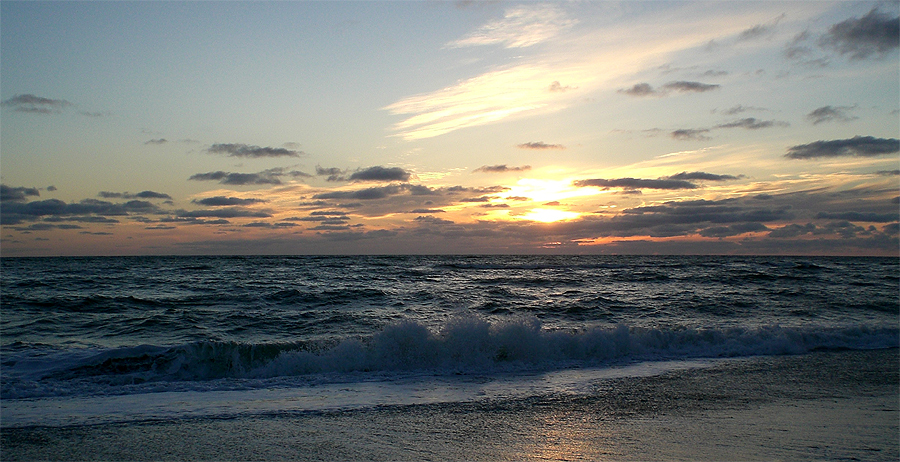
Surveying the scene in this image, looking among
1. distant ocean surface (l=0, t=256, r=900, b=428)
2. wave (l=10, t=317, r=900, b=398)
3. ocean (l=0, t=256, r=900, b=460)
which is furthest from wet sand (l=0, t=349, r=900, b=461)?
wave (l=10, t=317, r=900, b=398)

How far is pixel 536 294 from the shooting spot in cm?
2475

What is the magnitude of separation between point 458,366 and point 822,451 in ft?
21.0

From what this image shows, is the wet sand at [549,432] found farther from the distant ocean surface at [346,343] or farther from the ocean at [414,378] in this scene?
the distant ocean surface at [346,343]

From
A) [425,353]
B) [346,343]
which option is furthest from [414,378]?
[346,343]

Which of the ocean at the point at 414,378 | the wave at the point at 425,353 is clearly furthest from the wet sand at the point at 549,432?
the wave at the point at 425,353

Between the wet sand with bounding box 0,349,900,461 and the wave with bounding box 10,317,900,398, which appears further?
the wave with bounding box 10,317,900,398

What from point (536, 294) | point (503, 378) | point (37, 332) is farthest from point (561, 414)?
point (536, 294)

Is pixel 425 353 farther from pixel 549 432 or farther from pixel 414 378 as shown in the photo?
pixel 549 432

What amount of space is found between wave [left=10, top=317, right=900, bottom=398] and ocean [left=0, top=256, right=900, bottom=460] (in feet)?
0.15

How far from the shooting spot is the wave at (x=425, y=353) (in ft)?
32.4

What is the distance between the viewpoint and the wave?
988cm

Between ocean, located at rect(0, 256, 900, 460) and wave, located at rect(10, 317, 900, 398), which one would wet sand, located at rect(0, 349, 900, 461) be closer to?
ocean, located at rect(0, 256, 900, 460)

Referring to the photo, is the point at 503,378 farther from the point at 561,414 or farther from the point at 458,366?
the point at 561,414

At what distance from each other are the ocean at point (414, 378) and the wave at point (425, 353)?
0.05m
